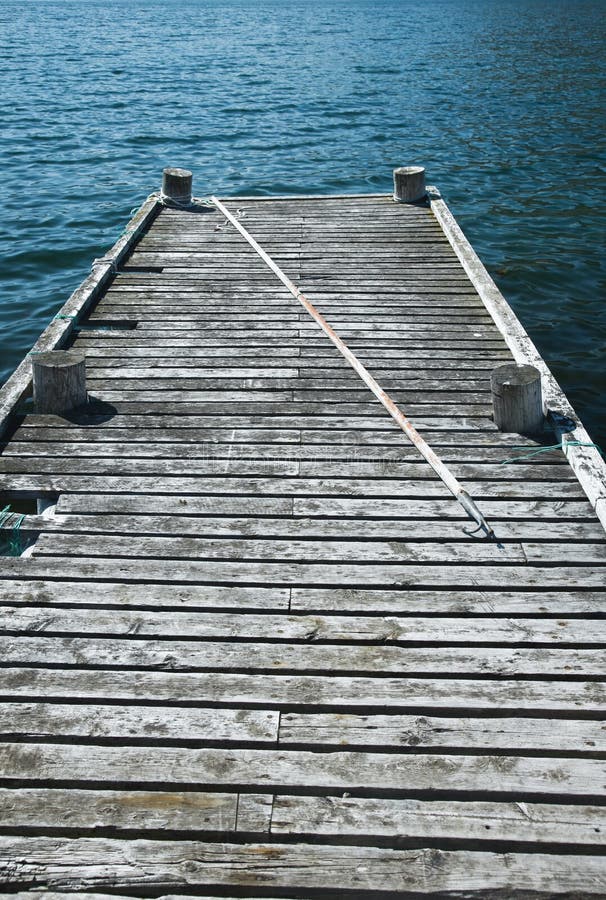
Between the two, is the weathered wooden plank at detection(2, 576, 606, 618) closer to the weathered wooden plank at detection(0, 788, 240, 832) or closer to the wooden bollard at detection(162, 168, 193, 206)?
the weathered wooden plank at detection(0, 788, 240, 832)

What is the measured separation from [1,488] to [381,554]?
7.76 ft

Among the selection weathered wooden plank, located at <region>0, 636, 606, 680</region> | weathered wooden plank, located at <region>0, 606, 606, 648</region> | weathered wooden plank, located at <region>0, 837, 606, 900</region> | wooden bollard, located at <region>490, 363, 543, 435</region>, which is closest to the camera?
weathered wooden plank, located at <region>0, 837, 606, 900</region>

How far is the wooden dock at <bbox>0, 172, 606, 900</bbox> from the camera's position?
319 centimetres

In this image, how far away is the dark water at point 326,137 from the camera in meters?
12.5

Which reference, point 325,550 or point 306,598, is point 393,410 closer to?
point 325,550

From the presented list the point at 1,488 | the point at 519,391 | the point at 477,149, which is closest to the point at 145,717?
the point at 1,488

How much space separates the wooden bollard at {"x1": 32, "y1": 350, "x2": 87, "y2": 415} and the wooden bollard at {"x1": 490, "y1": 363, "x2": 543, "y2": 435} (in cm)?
286

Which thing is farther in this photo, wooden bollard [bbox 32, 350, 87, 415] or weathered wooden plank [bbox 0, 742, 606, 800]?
wooden bollard [bbox 32, 350, 87, 415]

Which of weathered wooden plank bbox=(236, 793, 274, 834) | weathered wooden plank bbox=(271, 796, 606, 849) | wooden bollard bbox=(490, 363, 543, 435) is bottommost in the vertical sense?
weathered wooden plank bbox=(236, 793, 274, 834)

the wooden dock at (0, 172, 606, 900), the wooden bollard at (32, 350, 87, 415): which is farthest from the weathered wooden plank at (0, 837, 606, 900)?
the wooden bollard at (32, 350, 87, 415)

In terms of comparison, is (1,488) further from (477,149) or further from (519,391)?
(477,149)

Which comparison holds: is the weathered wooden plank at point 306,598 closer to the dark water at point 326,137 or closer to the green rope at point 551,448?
the green rope at point 551,448

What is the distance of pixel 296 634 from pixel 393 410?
2.36m

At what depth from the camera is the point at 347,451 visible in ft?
18.8
